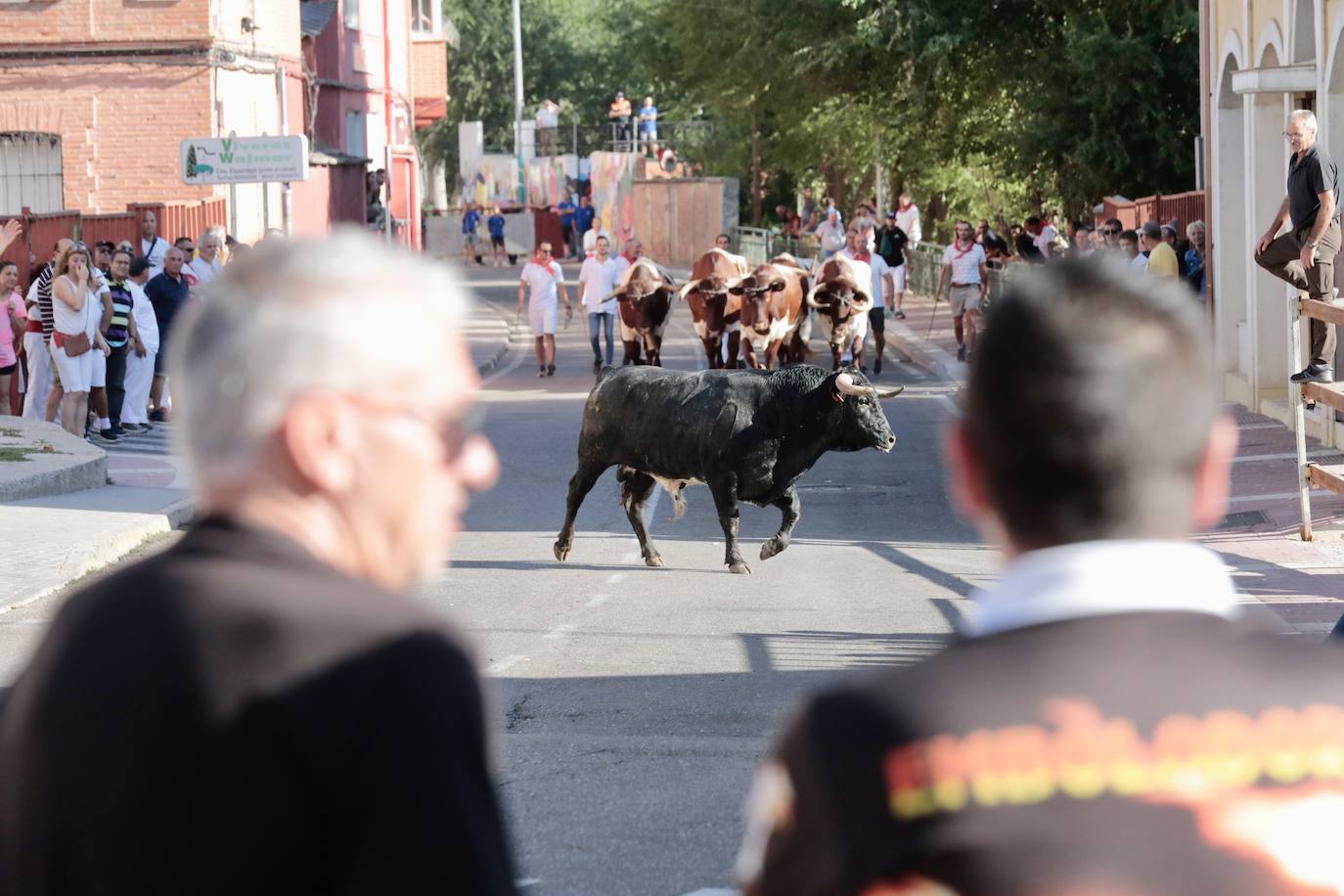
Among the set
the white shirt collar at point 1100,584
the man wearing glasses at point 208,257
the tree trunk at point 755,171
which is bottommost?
the white shirt collar at point 1100,584

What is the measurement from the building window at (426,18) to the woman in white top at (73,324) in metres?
35.9

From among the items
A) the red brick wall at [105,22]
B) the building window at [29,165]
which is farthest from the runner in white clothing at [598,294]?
the building window at [29,165]

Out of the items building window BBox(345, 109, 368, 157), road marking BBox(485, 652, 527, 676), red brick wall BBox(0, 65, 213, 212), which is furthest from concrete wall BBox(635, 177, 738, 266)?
road marking BBox(485, 652, 527, 676)

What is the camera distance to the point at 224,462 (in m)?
2.21

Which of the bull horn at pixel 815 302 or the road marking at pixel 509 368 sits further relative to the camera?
the road marking at pixel 509 368

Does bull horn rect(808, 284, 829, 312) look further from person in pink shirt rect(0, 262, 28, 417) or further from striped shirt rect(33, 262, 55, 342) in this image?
person in pink shirt rect(0, 262, 28, 417)

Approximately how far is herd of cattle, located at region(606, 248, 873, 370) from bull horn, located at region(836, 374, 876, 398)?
11005 millimetres

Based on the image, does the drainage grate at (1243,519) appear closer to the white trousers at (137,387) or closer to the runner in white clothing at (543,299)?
the white trousers at (137,387)

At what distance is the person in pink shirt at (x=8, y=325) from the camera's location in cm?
1848

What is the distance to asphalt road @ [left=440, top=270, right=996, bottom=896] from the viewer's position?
675 cm

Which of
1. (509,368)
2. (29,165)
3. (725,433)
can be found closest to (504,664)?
(725,433)

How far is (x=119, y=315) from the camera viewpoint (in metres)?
19.7

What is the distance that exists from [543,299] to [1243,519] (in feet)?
48.8

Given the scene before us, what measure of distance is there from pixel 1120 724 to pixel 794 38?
3679 cm
